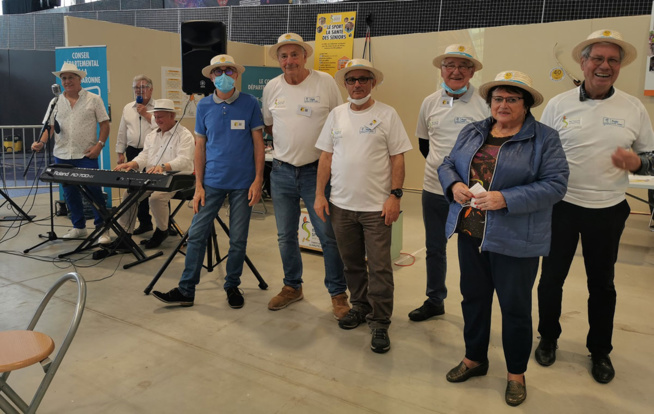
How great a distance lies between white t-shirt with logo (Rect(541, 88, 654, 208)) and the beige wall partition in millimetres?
4965

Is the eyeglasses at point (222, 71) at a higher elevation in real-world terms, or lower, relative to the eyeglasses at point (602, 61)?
lower

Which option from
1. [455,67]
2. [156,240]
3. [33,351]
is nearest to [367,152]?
[455,67]

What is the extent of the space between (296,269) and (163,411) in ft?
4.60

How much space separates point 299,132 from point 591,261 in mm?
1746

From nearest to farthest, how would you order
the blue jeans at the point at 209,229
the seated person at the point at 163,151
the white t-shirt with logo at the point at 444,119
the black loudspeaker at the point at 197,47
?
the white t-shirt with logo at the point at 444,119
the blue jeans at the point at 209,229
the black loudspeaker at the point at 197,47
the seated person at the point at 163,151

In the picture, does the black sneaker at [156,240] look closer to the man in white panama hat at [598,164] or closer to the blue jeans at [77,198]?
the blue jeans at [77,198]

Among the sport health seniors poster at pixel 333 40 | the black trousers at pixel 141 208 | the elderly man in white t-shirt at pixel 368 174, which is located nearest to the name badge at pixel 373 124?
the elderly man in white t-shirt at pixel 368 174

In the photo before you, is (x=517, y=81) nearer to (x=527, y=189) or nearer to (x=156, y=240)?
(x=527, y=189)

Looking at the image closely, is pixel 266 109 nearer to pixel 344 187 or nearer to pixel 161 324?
pixel 344 187

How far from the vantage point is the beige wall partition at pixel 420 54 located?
→ 6465 mm

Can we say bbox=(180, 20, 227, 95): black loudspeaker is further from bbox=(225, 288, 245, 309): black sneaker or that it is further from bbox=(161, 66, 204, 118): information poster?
bbox=(161, 66, 204, 118): information poster

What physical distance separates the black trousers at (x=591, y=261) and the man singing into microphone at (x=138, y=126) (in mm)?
4035

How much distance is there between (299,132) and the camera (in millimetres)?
3078

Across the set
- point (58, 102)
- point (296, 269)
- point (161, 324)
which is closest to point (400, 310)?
point (296, 269)
